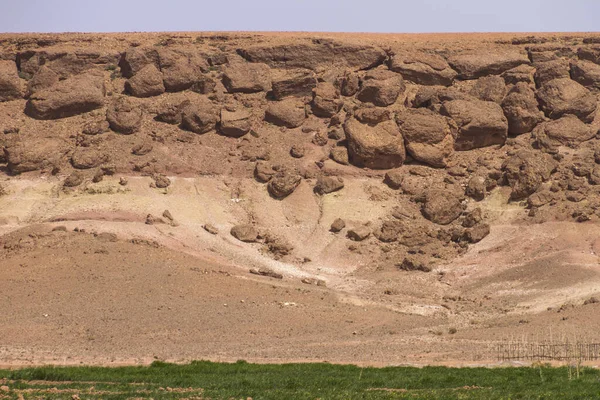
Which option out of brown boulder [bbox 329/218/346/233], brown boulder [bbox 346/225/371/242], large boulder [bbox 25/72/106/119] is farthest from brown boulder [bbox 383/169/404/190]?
large boulder [bbox 25/72/106/119]

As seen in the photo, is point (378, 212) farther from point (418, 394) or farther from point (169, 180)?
point (418, 394)

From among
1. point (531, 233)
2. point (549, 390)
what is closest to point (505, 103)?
point (531, 233)

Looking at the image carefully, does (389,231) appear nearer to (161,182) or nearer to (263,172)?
(263,172)

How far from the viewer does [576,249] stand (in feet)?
147

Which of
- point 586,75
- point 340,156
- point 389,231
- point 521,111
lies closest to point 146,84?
point 340,156

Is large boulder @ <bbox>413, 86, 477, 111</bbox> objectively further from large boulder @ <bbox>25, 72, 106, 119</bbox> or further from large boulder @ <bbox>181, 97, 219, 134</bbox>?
large boulder @ <bbox>25, 72, 106, 119</bbox>

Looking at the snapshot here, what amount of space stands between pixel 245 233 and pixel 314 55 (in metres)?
12.6

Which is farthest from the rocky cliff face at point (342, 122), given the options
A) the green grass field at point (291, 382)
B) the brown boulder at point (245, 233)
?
the green grass field at point (291, 382)

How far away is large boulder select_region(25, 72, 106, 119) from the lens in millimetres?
52406

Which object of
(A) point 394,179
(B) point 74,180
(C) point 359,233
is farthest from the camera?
(A) point 394,179

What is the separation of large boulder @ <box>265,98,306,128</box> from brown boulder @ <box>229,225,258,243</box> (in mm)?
7105

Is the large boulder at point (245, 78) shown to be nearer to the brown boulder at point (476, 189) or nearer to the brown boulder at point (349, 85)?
the brown boulder at point (349, 85)

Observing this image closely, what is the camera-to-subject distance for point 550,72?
5356 centimetres

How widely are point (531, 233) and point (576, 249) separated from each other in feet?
7.23
